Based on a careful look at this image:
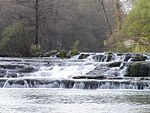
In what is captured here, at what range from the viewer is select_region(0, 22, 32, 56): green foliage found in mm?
44344

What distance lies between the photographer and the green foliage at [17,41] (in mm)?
44344

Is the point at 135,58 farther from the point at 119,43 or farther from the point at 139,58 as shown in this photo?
the point at 119,43

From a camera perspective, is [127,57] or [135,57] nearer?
[135,57]

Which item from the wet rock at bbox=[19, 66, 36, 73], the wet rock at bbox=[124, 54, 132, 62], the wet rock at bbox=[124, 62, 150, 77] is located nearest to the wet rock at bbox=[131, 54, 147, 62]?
the wet rock at bbox=[124, 54, 132, 62]

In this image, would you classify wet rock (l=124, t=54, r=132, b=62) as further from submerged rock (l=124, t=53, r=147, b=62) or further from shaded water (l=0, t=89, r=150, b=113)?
shaded water (l=0, t=89, r=150, b=113)

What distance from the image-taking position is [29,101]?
59.0ft

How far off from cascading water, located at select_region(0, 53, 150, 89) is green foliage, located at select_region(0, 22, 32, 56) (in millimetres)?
8498

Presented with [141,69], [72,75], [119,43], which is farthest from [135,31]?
[72,75]

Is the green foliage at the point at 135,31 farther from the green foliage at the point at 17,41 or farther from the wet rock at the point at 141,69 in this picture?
the wet rock at the point at 141,69

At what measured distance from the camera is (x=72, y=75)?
98.4 ft

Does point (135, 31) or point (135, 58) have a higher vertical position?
point (135, 31)

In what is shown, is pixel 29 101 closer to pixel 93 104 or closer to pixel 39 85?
pixel 93 104

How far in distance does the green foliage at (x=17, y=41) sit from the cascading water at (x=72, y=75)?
27.9 feet

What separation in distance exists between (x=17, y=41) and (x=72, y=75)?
50.8 ft
